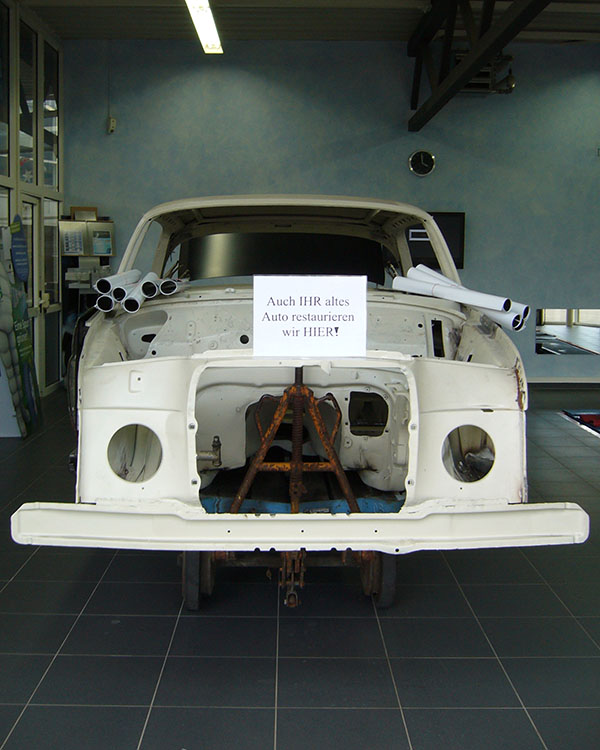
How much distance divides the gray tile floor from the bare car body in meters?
0.29

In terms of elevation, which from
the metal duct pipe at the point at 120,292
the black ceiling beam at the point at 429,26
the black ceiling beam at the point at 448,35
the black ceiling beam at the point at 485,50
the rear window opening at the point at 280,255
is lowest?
the metal duct pipe at the point at 120,292

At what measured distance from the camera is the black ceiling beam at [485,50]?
17.5ft

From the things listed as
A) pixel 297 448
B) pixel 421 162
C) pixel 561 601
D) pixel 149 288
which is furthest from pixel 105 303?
pixel 421 162

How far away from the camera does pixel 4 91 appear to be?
702 cm

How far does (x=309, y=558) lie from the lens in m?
2.85

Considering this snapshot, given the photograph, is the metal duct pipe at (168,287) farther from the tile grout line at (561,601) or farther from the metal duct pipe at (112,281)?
the tile grout line at (561,601)

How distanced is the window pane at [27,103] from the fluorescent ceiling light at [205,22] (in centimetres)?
211

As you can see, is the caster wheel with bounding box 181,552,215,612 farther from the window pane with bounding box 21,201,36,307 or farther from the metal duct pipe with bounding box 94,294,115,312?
the window pane with bounding box 21,201,36,307

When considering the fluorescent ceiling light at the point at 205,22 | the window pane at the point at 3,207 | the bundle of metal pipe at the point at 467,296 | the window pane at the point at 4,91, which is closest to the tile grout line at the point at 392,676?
the bundle of metal pipe at the point at 467,296

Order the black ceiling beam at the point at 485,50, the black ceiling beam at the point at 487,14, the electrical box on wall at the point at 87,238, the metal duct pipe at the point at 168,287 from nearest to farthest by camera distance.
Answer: the metal duct pipe at the point at 168,287, the black ceiling beam at the point at 485,50, the black ceiling beam at the point at 487,14, the electrical box on wall at the point at 87,238

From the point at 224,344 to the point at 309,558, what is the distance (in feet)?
3.74

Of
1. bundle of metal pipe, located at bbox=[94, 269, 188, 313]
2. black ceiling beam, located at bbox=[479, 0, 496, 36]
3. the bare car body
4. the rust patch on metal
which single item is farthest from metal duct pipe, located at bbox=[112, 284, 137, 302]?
black ceiling beam, located at bbox=[479, 0, 496, 36]

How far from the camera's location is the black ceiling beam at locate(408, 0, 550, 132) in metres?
5.34

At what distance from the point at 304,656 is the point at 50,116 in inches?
308
